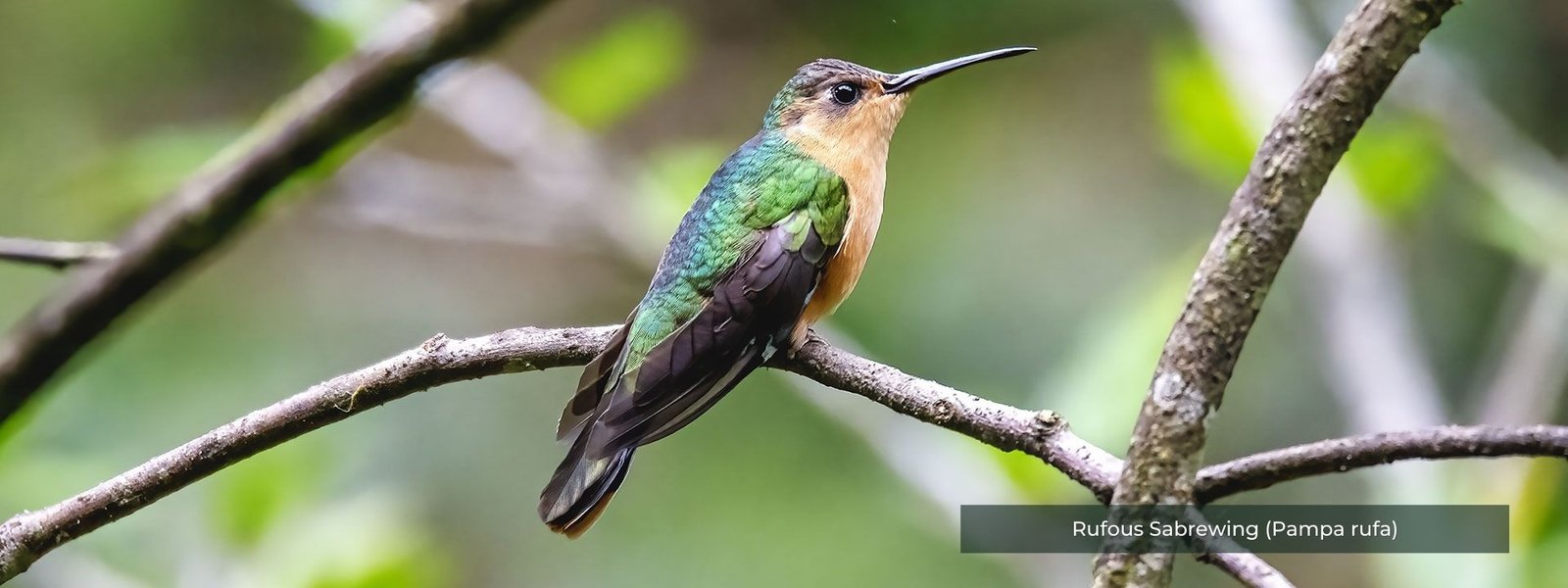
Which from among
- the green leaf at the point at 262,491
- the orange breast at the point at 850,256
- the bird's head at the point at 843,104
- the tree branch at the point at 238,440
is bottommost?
the tree branch at the point at 238,440

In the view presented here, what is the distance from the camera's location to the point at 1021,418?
2.14 m

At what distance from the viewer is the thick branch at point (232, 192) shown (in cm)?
223

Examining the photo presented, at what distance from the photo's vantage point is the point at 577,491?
2.74 meters

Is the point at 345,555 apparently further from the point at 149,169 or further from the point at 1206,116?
the point at 1206,116

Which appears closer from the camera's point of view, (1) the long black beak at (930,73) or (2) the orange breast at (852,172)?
(2) the orange breast at (852,172)

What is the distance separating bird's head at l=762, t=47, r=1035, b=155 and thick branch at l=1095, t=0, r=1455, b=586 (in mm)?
2132

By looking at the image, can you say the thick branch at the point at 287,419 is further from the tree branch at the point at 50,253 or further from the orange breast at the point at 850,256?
the orange breast at the point at 850,256

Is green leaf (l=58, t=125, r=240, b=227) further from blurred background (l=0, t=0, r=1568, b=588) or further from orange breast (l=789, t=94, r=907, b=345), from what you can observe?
orange breast (l=789, t=94, r=907, b=345)

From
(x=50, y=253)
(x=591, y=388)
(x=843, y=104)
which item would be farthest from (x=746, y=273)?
(x=50, y=253)

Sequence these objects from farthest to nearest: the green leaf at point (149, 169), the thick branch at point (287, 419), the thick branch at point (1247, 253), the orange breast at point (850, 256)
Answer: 1. the green leaf at point (149, 169)
2. the orange breast at point (850, 256)
3. the thick branch at point (287, 419)
4. the thick branch at point (1247, 253)

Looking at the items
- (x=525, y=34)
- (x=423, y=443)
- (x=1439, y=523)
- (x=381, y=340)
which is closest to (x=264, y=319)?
(x=381, y=340)

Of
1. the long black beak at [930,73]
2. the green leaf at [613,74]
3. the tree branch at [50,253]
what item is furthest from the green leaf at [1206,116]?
the tree branch at [50,253]

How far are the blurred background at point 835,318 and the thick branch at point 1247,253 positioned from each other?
1.60 metres

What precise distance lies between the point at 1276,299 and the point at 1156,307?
2.32 metres
